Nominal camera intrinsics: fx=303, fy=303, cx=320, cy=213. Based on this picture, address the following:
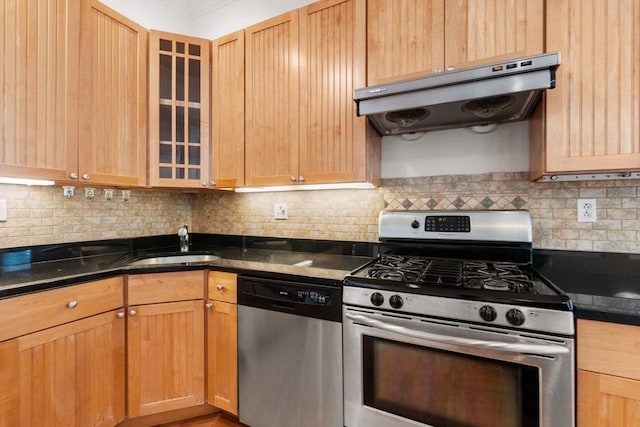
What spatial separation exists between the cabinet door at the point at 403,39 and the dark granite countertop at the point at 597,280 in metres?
1.11

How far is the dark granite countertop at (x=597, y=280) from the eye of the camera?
970 millimetres

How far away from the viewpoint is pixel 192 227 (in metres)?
2.64

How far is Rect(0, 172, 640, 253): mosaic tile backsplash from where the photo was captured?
1.43 m

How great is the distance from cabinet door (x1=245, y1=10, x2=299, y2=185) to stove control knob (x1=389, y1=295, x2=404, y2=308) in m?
0.91

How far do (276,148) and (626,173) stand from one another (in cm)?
170

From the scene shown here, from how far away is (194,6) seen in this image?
2471 millimetres

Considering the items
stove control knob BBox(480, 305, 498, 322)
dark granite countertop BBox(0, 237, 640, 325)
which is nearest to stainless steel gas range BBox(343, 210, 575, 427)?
stove control knob BBox(480, 305, 498, 322)

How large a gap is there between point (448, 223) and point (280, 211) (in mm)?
1152

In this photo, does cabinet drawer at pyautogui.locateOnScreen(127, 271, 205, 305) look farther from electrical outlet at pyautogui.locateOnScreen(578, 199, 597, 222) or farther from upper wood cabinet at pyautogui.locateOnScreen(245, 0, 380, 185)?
electrical outlet at pyautogui.locateOnScreen(578, 199, 597, 222)

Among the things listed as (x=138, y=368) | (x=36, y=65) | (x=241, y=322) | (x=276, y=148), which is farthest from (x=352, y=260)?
(x=36, y=65)

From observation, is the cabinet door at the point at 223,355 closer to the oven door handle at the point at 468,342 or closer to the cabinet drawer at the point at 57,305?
the cabinet drawer at the point at 57,305

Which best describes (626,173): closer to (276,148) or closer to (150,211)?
(276,148)

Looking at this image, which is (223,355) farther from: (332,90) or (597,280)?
(597,280)

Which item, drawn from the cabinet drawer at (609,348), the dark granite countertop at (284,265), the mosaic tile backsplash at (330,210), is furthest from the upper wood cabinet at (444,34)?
the cabinet drawer at (609,348)
